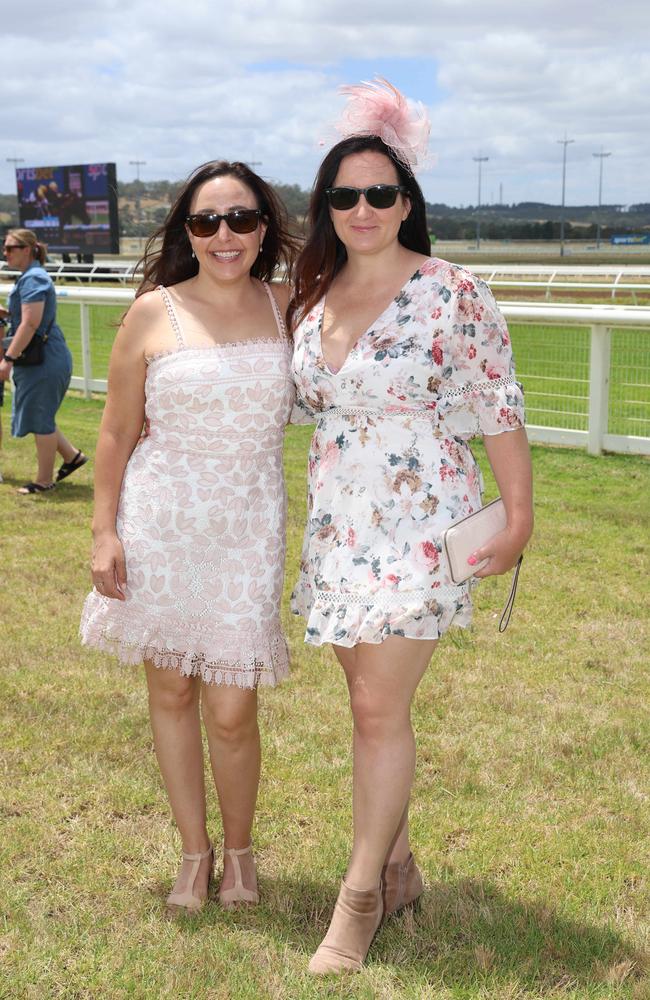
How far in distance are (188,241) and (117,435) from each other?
23.2 inches

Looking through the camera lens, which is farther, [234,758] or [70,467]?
[70,467]

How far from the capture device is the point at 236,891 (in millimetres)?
3205

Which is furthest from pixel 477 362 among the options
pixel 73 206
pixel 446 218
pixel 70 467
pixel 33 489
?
pixel 446 218

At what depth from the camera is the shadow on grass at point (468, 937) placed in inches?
112

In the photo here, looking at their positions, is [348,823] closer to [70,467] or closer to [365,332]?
[365,332]

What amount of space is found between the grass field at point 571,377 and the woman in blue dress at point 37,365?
3.65 ft

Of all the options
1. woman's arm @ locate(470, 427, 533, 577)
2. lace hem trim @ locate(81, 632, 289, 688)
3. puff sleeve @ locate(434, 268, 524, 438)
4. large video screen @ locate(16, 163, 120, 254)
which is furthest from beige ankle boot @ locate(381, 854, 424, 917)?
large video screen @ locate(16, 163, 120, 254)

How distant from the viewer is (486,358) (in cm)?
279

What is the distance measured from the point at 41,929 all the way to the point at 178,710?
674 millimetres

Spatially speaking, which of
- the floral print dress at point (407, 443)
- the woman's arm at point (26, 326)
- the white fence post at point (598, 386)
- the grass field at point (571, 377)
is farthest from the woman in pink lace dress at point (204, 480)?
the grass field at point (571, 377)

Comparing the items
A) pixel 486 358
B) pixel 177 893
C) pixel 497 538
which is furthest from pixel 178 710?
pixel 486 358

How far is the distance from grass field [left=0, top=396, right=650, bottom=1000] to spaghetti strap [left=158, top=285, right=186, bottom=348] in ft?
5.07

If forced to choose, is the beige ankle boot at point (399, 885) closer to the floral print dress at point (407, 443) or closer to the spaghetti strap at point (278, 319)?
the floral print dress at point (407, 443)

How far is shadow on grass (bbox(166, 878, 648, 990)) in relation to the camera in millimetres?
2848
